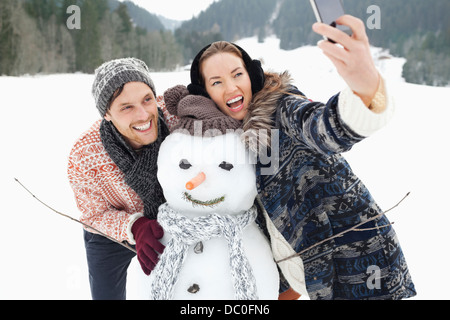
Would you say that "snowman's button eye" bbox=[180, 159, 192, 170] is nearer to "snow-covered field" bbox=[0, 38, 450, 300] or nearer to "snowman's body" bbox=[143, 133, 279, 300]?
"snowman's body" bbox=[143, 133, 279, 300]

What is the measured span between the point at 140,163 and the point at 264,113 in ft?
1.44

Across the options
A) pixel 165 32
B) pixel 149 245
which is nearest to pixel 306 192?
pixel 149 245

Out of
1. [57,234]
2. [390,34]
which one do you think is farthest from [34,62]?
[390,34]

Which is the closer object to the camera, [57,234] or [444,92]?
[57,234]

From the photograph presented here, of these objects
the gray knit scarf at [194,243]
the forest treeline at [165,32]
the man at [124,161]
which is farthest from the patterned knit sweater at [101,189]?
the forest treeline at [165,32]

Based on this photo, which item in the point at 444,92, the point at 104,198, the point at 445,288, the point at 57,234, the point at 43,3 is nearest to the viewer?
the point at 104,198

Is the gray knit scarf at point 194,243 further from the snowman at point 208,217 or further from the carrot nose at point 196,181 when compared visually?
the carrot nose at point 196,181

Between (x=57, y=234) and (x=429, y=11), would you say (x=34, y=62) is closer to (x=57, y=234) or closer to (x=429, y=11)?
(x=57, y=234)

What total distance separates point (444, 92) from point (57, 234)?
24.6 ft

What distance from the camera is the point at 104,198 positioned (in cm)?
118

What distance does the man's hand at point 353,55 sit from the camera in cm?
56

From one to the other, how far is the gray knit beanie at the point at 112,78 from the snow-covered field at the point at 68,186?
0.47 meters

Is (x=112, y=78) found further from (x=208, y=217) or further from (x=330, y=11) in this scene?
(x=330, y=11)

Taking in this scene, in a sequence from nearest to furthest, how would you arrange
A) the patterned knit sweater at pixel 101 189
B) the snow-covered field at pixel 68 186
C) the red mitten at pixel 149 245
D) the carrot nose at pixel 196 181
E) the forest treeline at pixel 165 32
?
the carrot nose at pixel 196 181
the red mitten at pixel 149 245
the patterned knit sweater at pixel 101 189
the snow-covered field at pixel 68 186
the forest treeline at pixel 165 32
